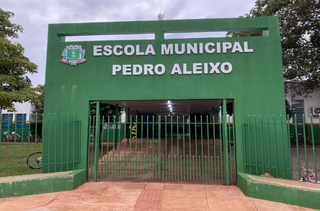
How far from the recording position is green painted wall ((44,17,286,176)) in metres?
6.16

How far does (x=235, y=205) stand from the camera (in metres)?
4.54

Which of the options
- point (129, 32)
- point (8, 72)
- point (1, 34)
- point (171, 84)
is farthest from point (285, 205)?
point (1, 34)

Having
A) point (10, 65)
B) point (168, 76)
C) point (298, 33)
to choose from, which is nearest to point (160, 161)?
point (168, 76)

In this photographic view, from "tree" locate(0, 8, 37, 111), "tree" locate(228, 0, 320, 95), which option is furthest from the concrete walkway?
"tree" locate(228, 0, 320, 95)

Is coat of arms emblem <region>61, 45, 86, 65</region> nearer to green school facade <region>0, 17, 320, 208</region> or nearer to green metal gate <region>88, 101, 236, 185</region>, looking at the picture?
green school facade <region>0, 17, 320, 208</region>

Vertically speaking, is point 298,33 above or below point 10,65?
above

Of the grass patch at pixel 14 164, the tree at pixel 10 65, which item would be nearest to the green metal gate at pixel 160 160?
the grass patch at pixel 14 164

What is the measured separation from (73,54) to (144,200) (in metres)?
4.60

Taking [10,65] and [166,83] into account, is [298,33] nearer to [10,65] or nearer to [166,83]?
[166,83]

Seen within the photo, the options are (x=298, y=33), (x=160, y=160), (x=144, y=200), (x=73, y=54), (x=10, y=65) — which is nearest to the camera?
(x=144, y=200)

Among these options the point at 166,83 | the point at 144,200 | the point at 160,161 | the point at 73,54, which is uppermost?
the point at 73,54

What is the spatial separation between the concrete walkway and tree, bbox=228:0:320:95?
9231 millimetres

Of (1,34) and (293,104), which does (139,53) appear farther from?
(293,104)

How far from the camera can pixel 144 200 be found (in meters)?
4.83
